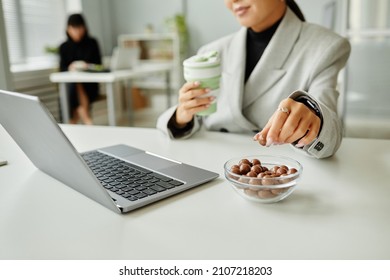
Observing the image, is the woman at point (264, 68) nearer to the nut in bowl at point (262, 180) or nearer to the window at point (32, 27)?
the nut in bowl at point (262, 180)

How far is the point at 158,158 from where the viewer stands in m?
0.95

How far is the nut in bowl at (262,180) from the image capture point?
0.66 metres

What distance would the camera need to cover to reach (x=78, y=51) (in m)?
4.48

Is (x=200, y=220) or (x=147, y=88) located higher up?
(x=200, y=220)

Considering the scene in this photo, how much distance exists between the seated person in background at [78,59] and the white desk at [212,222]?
3.63 m

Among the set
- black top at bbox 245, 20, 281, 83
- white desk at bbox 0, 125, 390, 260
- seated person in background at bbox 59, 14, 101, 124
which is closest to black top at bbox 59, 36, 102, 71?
seated person in background at bbox 59, 14, 101, 124

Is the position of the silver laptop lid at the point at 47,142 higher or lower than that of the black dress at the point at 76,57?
higher

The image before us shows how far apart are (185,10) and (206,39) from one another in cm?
48

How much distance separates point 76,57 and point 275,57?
3600mm

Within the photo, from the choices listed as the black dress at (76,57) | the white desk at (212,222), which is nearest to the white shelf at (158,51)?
the black dress at (76,57)

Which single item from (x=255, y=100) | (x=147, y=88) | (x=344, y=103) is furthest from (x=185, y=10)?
(x=255, y=100)

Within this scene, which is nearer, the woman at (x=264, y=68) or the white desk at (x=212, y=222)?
the white desk at (x=212, y=222)

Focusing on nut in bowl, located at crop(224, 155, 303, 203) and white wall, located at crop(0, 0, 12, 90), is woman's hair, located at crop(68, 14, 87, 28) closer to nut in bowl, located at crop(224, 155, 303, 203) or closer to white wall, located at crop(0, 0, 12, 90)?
white wall, located at crop(0, 0, 12, 90)
